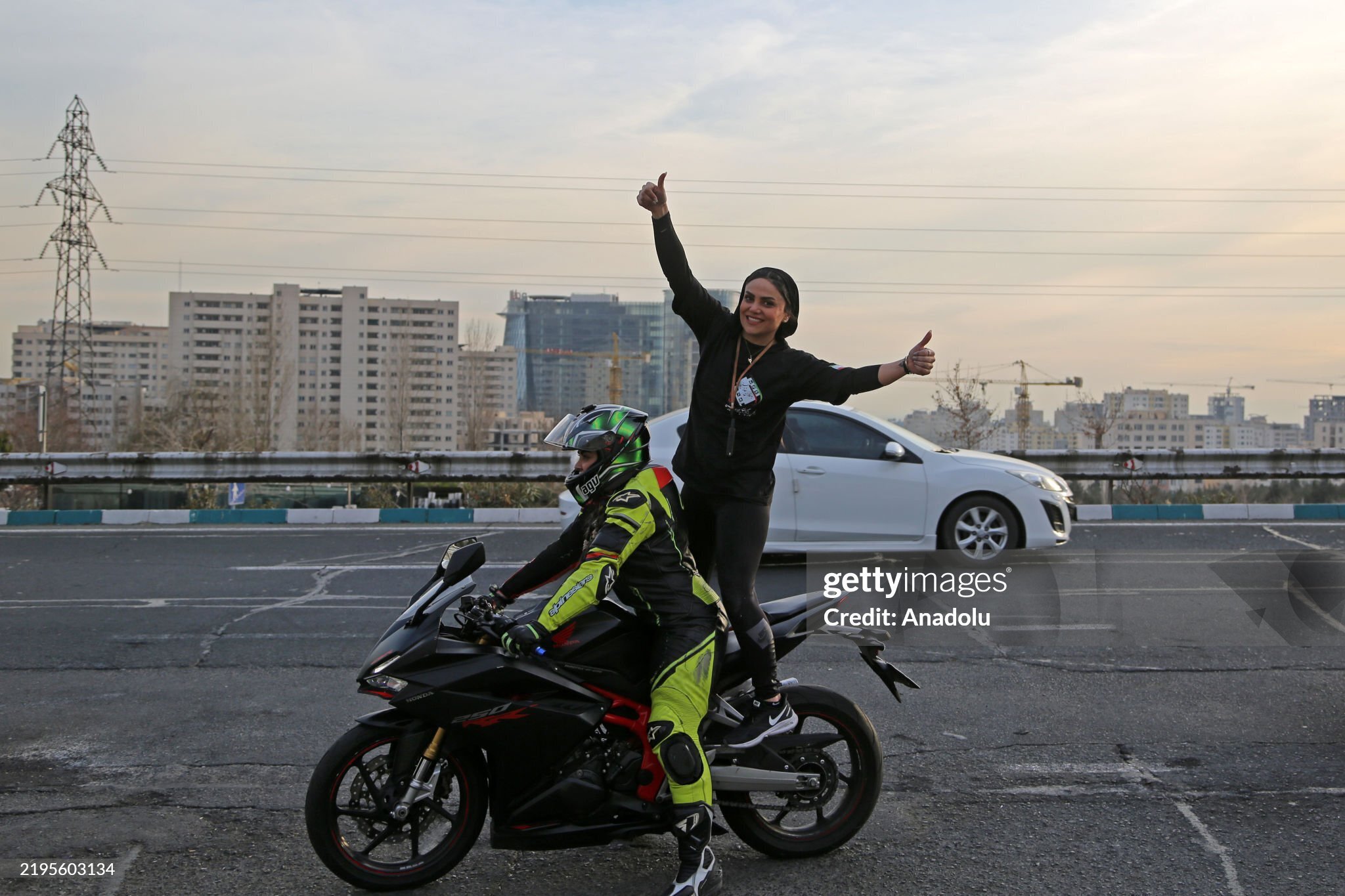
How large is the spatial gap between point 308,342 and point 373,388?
9.57 meters

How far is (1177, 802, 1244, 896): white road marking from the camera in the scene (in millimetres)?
3646

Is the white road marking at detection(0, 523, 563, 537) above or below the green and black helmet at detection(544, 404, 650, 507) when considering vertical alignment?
below

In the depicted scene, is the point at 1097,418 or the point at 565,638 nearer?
the point at 565,638

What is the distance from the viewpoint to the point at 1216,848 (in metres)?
3.97

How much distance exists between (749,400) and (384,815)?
1.91 metres

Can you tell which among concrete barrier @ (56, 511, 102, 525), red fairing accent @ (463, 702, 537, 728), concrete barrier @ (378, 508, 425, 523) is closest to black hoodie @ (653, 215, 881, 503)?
red fairing accent @ (463, 702, 537, 728)

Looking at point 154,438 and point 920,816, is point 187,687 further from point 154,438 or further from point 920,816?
point 154,438

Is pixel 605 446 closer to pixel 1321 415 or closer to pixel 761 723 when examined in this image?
pixel 761 723

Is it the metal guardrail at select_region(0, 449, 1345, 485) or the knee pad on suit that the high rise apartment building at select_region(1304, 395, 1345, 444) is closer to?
the metal guardrail at select_region(0, 449, 1345, 485)

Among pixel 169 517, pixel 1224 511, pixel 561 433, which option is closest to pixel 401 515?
pixel 169 517

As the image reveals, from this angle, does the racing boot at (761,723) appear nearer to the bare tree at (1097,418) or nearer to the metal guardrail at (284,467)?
the metal guardrail at (284,467)

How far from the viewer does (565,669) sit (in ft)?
12.1

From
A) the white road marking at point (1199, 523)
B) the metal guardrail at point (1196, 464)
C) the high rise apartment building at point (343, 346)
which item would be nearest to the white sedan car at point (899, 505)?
the white road marking at point (1199, 523)

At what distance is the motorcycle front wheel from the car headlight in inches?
296
